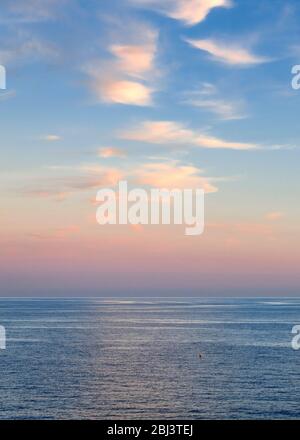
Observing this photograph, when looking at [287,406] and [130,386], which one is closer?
[287,406]

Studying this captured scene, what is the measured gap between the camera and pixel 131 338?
186 m

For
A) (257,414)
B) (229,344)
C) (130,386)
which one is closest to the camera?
(257,414)

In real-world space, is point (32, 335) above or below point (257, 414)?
above

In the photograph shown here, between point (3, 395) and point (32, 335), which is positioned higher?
point (32, 335)

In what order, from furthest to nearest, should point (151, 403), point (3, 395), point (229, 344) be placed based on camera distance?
point (229, 344)
point (3, 395)
point (151, 403)

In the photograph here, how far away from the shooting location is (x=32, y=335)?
637 feet
